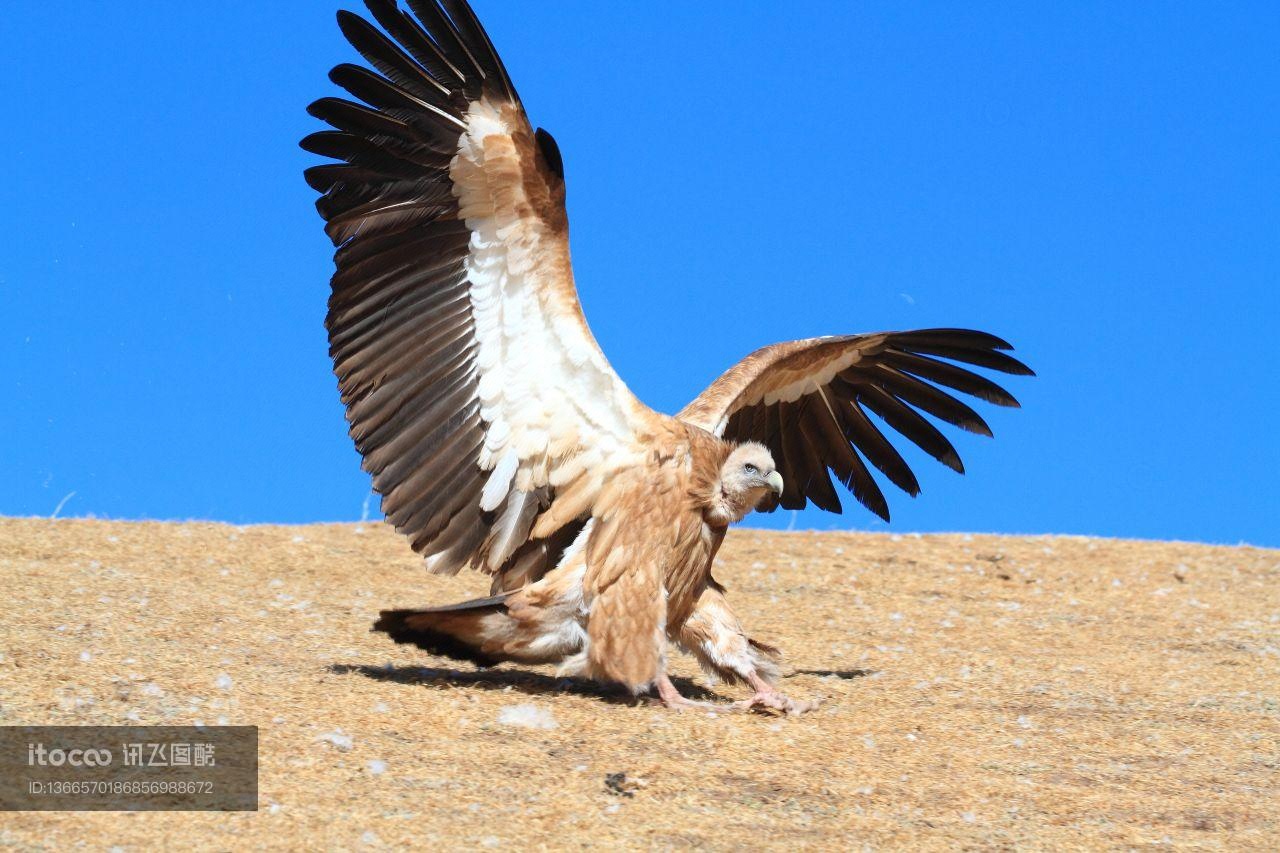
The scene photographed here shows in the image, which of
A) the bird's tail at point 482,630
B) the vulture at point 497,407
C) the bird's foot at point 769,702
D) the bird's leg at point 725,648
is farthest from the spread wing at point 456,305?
the bird's foot at point 769,702

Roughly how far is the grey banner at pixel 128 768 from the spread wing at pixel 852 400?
3342mm

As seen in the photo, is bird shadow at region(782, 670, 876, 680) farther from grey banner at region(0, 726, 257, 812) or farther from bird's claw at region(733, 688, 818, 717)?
grey banner at region(0, 726, 257, 812)

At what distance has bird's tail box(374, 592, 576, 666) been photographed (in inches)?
237

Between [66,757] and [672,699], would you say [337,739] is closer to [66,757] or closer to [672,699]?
[66,757]

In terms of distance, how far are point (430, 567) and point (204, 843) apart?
2428mm

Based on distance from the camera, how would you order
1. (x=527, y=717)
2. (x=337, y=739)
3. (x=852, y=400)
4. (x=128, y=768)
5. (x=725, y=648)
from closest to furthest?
(x=128, y=768)
(x=337, y=739)
(x=527, y=717)
(x=725, y=648)
(x=852, y=400)

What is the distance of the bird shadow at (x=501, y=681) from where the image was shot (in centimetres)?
633

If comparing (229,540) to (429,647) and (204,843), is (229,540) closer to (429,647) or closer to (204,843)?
(429,647)

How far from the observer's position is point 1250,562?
1244cm

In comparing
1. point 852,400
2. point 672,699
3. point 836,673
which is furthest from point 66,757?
point 852,400

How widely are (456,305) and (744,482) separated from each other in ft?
5.22

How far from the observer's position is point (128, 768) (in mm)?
4762

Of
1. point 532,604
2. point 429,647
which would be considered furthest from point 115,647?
point 532,604

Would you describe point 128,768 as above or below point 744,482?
below
